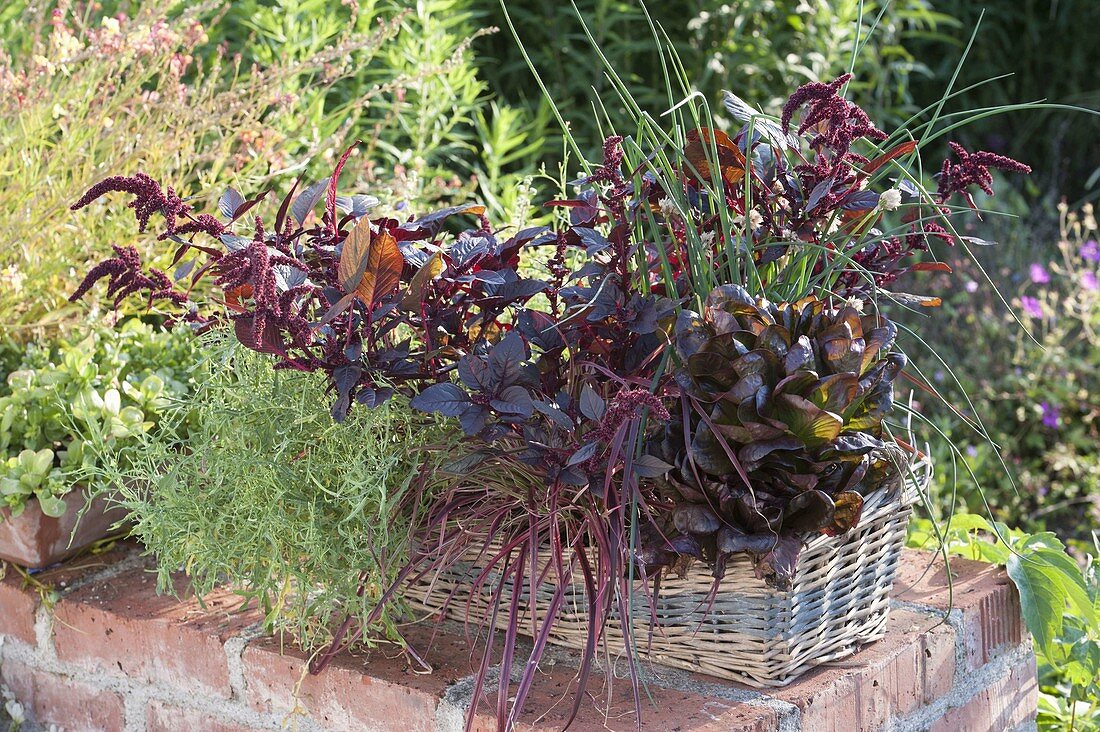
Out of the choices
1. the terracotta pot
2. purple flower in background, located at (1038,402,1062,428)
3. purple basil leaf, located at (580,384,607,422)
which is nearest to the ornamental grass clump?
purple basil leaf, located at (580,384,607,422)

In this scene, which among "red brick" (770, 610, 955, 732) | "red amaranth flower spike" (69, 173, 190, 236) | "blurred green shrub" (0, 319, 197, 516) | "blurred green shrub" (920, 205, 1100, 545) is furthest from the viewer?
"blurred green shrub" (920, 205, 1100, 545)

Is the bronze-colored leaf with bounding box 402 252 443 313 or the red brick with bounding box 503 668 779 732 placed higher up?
the bronze-colored leaf with bounding box 402 252 443 313

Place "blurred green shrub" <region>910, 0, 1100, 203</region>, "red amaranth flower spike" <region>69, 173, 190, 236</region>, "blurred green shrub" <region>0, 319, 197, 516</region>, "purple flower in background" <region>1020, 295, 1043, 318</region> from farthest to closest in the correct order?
"blurred green shrub" <region>910, 0, 1100, 203</region>
"purple flower in background" <region>1020, 295, 1043, 318</region>
"blurred green shrub" <region>0, 319, 197, 516</region>
"red amaranth flower spike" <region>69, 173, 190, 236</region>

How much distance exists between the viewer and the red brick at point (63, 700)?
58.6 inches

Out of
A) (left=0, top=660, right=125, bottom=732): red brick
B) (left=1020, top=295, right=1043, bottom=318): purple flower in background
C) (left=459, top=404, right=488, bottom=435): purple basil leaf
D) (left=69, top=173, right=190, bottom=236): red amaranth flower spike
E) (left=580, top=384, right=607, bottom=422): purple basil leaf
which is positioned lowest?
(left=1020, top=295, right=1043, bottom=318): purple flower in background

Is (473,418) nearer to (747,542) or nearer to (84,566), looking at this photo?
(747,542)

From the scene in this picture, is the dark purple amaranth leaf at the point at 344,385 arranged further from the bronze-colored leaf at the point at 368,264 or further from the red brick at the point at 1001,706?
the red brick at the point at 1001,706

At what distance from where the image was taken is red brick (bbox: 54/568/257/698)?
1.36 m

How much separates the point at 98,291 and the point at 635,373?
112cm

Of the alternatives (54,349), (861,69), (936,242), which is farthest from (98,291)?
(936,242)

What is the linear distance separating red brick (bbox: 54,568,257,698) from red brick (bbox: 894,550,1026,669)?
0.88m

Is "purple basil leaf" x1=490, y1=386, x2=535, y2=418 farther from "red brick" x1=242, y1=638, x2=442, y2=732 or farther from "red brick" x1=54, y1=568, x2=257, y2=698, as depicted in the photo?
"red brick" x1=54, y1=568, x2=257, y2=698

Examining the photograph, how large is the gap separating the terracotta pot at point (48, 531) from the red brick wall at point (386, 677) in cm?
4

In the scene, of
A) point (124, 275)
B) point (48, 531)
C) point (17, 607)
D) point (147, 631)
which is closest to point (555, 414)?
point (124, 275)
